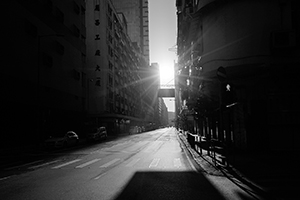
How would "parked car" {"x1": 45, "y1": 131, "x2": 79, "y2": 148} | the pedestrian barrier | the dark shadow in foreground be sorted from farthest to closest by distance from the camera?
"parked car" {"x1": 45, "y1": 131, "x2": 79, "y2": 148}, the pedestrian barrier, the dark shadow in foreground

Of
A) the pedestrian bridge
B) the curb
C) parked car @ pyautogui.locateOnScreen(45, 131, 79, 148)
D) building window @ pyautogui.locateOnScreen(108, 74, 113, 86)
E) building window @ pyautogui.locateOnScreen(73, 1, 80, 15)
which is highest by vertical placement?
building window @ pyautogui.locateOnScreen(73, 1, 80, 15)

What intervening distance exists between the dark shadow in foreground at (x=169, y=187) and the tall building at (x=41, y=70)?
20.2m

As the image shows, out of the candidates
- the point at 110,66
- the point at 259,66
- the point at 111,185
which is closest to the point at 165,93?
the point at 110,66

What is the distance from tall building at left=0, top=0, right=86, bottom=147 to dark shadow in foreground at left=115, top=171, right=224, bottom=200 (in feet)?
66.2

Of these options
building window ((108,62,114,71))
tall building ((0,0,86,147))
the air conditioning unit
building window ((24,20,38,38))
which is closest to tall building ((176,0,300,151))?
the air conditioning unit

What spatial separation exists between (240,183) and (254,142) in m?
9.24

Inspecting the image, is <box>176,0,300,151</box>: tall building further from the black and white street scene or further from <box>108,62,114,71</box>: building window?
<box>108,62,114,71</box>: building window

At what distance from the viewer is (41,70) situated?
106 ft

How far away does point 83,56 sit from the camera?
49.5 metres

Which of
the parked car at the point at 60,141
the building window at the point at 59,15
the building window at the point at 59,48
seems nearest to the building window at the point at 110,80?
the building window at the point at 59,48

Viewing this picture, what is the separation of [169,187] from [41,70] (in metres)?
27.9

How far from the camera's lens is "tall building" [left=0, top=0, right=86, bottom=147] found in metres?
26.4

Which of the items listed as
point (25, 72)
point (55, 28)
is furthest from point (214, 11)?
point (55, 28)

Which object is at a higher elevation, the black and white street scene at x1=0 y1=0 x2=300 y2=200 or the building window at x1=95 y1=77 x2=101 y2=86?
the building window at x1=95 y1=77 x2=101 y2=86
